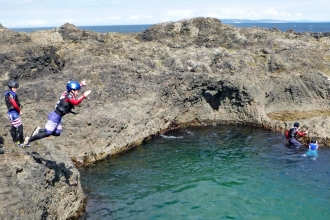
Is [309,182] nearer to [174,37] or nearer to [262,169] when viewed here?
[262,169]

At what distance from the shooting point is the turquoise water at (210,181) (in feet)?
53.6

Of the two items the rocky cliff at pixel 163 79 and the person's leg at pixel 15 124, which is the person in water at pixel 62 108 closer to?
the person's leg at pixel 15 124

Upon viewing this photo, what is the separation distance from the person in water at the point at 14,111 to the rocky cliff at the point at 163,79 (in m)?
2.91

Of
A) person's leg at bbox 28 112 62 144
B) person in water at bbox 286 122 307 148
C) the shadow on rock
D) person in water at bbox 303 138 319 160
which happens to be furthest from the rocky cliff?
person's leg at bbox 28 112 62 144

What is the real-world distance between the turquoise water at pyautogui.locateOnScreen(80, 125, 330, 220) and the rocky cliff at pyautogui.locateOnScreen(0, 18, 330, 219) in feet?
8.20

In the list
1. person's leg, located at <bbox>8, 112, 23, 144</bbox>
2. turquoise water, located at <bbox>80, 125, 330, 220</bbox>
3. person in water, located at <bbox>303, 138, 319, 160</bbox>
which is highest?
person's leg, located at <bbox>8, 112, 23, 144</bbox>

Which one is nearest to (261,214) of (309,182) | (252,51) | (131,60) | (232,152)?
(309,182)

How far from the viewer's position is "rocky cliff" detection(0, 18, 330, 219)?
2430 cm

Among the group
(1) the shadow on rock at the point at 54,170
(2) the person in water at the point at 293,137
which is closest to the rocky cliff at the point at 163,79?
(2) the person in water at the point at 293,137

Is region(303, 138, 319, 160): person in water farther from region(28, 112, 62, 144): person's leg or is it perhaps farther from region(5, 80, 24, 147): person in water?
region(5, 80, 24, 147): person in water

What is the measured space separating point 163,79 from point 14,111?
1644 cm

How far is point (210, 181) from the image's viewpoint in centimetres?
1958

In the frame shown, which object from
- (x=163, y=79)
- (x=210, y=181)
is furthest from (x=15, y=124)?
(x=163, y=79)

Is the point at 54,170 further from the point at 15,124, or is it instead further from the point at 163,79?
the point at 163,79
